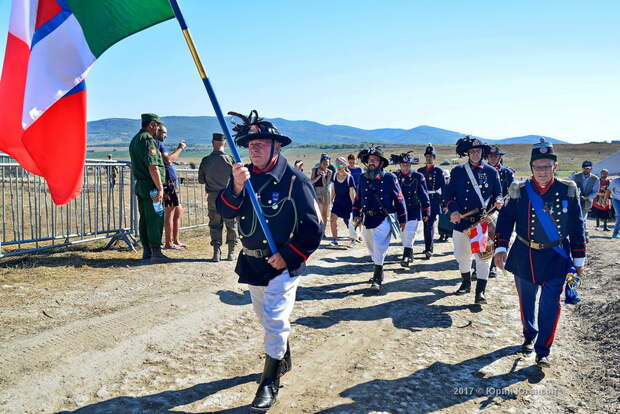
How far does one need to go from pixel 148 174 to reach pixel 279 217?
4833mm

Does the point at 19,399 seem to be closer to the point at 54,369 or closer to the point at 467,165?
the point at 54,369

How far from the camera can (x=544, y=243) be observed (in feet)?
16.1

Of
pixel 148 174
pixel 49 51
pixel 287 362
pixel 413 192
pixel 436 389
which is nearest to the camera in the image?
pixel 49 51

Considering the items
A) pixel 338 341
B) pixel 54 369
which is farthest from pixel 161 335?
pixel 338 341

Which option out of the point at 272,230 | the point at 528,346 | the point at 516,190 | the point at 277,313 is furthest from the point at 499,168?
the point at 277,313

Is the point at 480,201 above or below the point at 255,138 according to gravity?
below

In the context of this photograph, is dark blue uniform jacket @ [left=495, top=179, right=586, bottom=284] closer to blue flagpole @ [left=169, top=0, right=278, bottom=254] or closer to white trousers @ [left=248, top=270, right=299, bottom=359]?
white trousers @ [left=248, top=270, right=299, bottom=359]

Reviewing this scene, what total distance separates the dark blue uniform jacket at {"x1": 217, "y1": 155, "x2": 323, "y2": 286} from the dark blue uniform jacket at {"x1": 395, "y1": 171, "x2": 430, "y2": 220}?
618cm

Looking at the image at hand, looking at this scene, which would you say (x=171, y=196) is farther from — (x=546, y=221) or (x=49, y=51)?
(x=546, y=221)

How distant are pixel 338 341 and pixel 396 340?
709mm

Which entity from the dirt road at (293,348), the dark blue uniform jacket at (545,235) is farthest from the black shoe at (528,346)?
the dark blue uniform jacket at (545,235)

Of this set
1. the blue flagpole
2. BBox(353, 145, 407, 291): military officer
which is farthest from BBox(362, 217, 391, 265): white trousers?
the blue flagpole

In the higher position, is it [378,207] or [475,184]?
[475,184]

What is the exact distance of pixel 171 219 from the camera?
31.9ft
